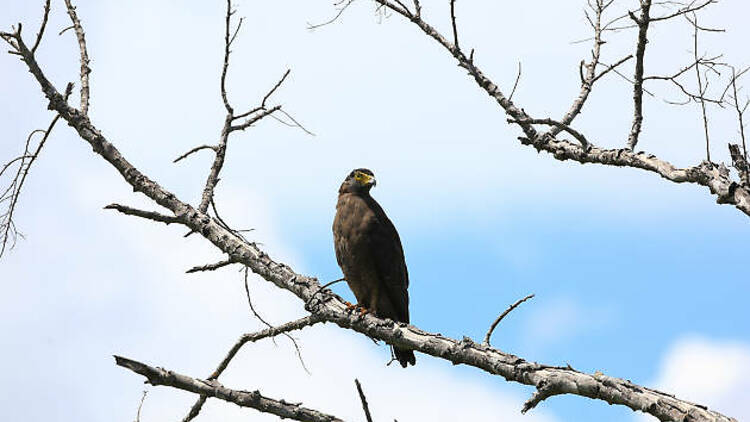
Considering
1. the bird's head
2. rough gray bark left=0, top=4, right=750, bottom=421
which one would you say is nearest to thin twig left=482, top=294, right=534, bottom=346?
rough gray bark left=0, top=4, right=750, bottom=421

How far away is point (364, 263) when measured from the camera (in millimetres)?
6414

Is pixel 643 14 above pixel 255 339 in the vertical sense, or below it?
above

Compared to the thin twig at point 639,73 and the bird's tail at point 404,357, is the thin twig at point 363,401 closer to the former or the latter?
the thin twig at point 639,73

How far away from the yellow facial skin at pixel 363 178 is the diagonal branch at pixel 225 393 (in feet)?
9.71

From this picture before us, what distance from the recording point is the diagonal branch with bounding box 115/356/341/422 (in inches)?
153

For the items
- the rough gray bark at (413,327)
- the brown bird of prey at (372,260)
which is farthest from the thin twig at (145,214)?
the brown bird of prey at (372,260)

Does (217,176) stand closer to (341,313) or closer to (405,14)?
(341,313)

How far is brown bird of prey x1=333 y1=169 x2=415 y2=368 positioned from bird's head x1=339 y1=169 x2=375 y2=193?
0.54 feet

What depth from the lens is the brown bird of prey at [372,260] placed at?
21.0 feet

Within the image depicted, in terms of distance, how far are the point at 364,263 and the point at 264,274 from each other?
4.77 feet

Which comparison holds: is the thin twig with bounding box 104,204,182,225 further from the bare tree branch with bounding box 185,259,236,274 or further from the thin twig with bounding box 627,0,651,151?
the thin twig with bounding box 627,0,651,151

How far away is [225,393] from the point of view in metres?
4.13

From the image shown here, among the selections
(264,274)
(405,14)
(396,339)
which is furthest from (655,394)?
(405,14)

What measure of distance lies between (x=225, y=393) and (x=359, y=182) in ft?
10.0
